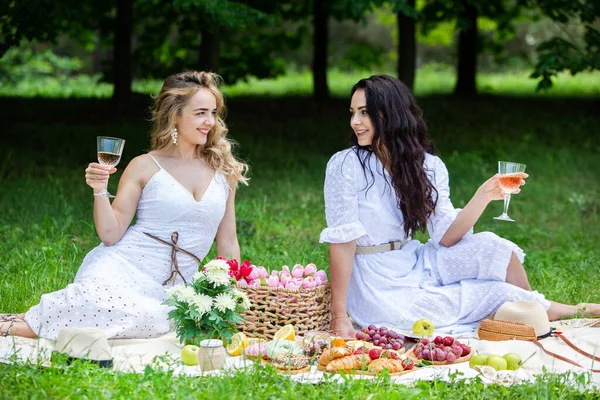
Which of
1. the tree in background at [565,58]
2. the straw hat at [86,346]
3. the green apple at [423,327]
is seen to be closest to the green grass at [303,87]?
the tree in background at [565,58]

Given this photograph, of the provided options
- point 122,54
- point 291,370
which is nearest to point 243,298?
point 291,370

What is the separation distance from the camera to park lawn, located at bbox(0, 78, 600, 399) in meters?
4.29

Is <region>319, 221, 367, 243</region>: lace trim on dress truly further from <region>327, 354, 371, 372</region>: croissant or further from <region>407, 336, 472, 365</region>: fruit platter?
<region>327, 354, 371, 372</region>: croissant

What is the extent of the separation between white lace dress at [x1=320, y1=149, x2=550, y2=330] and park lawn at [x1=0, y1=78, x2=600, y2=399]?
1129 mm

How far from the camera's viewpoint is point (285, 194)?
398 inches

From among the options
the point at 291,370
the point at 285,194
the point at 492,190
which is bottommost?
the point at 291,370

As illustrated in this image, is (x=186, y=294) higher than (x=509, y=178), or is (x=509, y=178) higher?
(x=509, y=178)

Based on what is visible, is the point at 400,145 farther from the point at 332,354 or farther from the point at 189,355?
the point at 189,355

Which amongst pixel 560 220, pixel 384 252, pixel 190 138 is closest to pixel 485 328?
pixel 384 252

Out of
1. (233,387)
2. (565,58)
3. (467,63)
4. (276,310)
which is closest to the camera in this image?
(233,387)

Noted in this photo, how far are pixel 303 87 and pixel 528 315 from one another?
1805 cm

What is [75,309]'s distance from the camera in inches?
200

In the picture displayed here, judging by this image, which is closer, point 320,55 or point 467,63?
point 320,55

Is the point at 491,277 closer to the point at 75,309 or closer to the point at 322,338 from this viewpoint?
the point at 322,338
